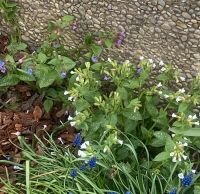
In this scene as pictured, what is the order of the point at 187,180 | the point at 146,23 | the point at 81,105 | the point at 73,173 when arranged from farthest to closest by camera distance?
the point at 146,23, the point at 81,105, the point at 73,173, the point at 187,180

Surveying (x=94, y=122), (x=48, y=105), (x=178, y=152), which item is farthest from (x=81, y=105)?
(x=178, y=152)

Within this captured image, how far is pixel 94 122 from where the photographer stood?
10.2 ft

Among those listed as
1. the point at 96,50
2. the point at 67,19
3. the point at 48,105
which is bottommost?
the point at 48,105

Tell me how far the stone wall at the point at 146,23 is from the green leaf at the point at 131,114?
1.35 feet

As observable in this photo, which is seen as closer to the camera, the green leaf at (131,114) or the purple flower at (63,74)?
the green leaf at (131,114)

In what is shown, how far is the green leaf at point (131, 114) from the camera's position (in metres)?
3.10

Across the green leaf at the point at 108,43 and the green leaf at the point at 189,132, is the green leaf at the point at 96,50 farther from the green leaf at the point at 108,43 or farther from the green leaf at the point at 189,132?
the green leaf at the point at 189,132

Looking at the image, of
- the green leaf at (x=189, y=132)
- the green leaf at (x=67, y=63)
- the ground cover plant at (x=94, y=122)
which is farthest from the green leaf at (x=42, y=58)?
the green leaf at (x=189, y=132)

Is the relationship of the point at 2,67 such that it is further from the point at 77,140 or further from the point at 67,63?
the point at 77,140

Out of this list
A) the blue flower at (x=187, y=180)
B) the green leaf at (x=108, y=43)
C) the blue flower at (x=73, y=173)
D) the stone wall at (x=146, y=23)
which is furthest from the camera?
the green leaf at (x=108, y=43)

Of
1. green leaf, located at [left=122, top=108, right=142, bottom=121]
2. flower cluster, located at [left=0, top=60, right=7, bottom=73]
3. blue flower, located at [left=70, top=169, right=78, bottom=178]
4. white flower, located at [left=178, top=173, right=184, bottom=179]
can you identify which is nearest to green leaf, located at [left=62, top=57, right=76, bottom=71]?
flower cluster, located at [left=0, top=60, right=7, bottom=73]

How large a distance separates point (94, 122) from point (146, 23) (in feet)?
2.11

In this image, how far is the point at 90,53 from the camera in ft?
11.4

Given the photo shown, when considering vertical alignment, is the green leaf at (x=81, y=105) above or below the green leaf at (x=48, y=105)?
above
